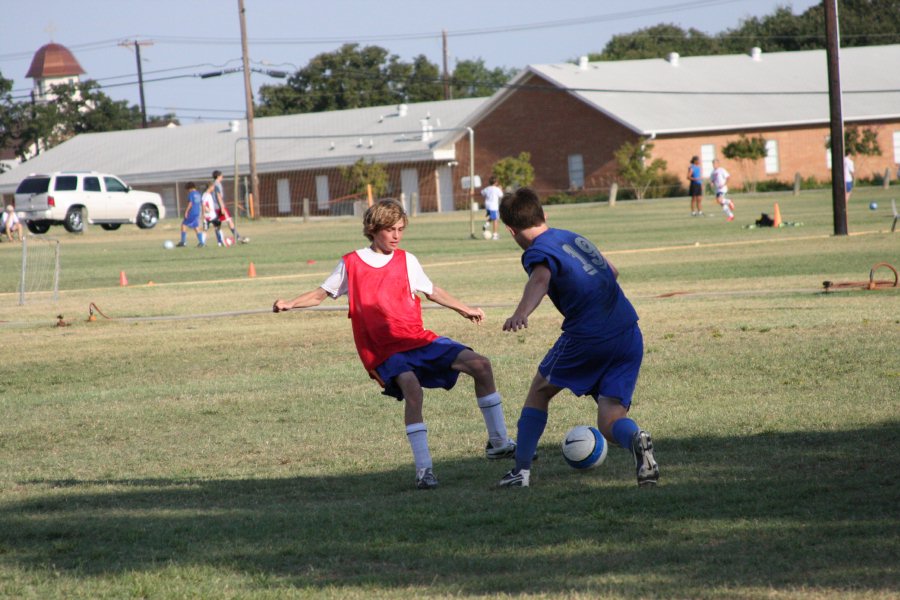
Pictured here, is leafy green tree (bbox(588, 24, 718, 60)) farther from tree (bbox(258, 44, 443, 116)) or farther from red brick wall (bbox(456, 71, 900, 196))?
red brick wall (bbox(456, 71, 900, 196))

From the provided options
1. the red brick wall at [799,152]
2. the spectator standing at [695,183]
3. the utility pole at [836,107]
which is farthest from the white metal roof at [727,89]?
the utility pole at [836,107]

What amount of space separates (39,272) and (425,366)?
20582 millimetres

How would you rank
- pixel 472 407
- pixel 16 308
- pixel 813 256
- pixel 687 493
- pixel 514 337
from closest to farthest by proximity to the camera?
1. pixel 687 493
2. pixel 472 407
3. pixel 514 337
4. pixel 16 308
5. pixel 813 256

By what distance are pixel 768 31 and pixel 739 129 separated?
39.6m

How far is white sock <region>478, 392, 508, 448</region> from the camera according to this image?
723 cm

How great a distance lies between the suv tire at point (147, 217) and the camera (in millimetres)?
46906

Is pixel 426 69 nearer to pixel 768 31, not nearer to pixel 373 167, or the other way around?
pixel 768 31

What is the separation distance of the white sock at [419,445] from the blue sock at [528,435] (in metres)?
0.51

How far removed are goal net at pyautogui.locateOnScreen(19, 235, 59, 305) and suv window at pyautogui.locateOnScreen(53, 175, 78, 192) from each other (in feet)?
37.9

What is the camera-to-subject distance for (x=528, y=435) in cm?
Result: 672

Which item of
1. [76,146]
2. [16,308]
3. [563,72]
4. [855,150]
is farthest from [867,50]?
[16,308]

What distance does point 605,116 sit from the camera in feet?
205

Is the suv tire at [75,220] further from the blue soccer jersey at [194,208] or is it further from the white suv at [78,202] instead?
the blue soccer jersey at [194,208]

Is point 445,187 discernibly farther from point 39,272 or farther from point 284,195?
point 39,272
